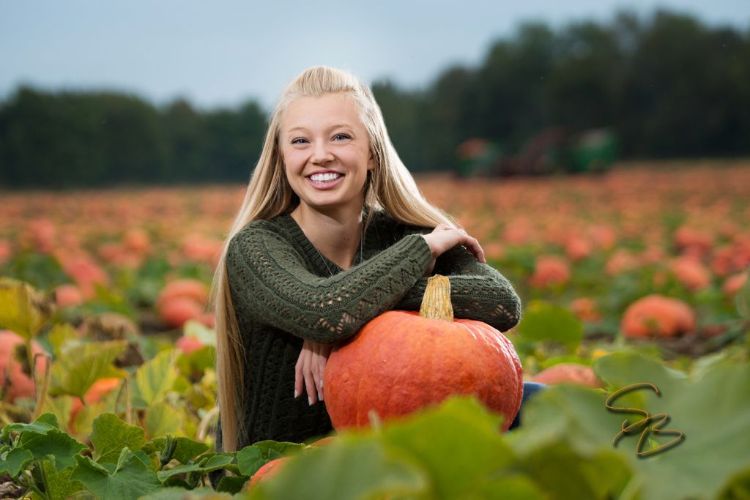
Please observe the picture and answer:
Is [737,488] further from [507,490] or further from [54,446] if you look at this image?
[54,446]

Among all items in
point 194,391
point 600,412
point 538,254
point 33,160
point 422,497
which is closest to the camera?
point 422,497

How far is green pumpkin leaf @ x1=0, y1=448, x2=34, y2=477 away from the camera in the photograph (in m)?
1.32

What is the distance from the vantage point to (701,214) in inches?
385

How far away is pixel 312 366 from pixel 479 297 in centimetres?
32

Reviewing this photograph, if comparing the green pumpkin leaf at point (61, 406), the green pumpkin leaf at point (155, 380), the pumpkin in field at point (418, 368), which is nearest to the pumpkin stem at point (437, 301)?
the pumpkin in field at point (418, 368)

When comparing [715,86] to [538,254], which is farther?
[715,86]

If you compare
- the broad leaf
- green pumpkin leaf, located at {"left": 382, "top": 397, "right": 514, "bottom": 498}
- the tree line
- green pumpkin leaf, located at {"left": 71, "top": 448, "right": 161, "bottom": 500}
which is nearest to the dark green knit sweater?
green pumpkin leaf, located at {"left": 71, "top": 448, "right": 161, "bottom": 500}

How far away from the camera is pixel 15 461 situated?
133 cm

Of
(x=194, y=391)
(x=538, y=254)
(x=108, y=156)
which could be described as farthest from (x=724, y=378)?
(x=108, y=156)

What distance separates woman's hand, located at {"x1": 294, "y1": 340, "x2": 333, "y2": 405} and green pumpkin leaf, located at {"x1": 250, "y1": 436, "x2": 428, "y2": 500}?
34.9 inches

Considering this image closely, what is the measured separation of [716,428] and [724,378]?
0.05m

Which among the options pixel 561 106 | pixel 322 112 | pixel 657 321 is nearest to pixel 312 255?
pixel 322 112

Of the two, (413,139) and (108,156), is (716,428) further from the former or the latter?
(413,139)

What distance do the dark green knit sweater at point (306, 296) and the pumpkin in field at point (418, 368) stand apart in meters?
0.06
